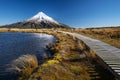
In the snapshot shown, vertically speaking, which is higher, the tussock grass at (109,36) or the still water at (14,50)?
the tussock grass at (109,36)

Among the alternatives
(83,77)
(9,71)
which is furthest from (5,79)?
(83,77)

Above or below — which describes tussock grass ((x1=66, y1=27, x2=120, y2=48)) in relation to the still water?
above

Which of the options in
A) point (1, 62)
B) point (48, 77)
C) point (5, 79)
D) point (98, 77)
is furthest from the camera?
point (1, 62)

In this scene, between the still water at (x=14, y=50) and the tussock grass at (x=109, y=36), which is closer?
the still water at (x=14, y=50)

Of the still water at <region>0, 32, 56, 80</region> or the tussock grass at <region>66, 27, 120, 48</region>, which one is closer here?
Result: the still water at <region>0, 32, 56, 80</region>

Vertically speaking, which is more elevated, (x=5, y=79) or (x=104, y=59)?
(x=104, y=59)

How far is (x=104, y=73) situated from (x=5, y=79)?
5663mm

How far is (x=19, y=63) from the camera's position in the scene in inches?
661

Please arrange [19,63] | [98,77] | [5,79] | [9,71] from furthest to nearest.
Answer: [19,63] → [9,71] → [5,79] → [98,77]

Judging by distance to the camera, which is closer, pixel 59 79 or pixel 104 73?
pixel 59 79

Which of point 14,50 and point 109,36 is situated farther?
point 109,36

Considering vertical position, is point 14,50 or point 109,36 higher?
point 109,36

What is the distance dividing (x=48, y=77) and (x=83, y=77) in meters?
1.93

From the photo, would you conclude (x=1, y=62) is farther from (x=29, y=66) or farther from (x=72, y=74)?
(x=72, y=74)
